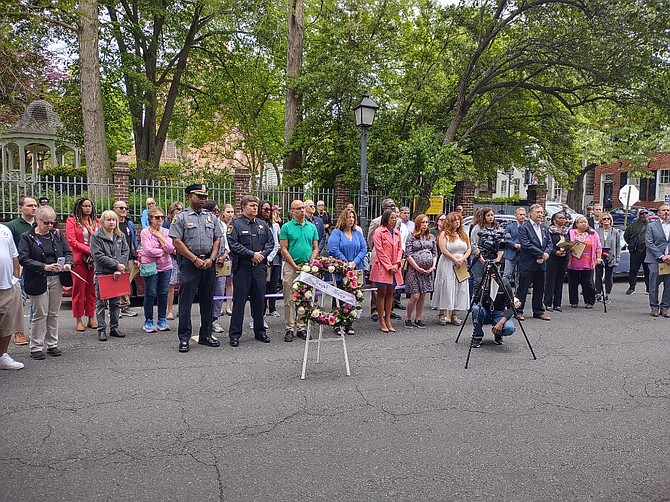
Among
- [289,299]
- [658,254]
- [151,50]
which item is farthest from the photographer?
[151,50]

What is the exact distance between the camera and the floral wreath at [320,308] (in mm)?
6504

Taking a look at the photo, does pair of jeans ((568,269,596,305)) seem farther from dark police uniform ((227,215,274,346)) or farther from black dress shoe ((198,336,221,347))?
black dress shoe ((198,336,221,347))

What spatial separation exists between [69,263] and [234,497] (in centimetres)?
454

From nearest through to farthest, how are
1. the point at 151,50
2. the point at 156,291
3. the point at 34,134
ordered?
the point at 156,291 → the point at 151,50 → the point at 34,134

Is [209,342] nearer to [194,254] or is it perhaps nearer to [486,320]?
[194,254]

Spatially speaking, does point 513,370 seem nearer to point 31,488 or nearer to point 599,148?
point 31,488

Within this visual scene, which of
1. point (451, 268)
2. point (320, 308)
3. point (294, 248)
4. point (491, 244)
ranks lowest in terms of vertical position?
point (320, 308)

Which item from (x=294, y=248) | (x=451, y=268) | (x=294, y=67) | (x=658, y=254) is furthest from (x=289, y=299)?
(x=294, y=67)

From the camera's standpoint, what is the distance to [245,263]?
25.6 ft

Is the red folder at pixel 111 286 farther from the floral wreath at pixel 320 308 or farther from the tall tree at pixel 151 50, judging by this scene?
the tall tree at pixel 151 50

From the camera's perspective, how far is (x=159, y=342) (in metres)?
7.87

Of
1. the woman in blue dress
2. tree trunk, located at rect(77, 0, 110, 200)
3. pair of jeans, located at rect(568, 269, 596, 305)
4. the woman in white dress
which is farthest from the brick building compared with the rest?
the woman in blue dress

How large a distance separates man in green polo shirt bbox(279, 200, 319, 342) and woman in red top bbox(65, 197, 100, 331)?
277 centimetres

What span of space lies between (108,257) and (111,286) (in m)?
0.40
